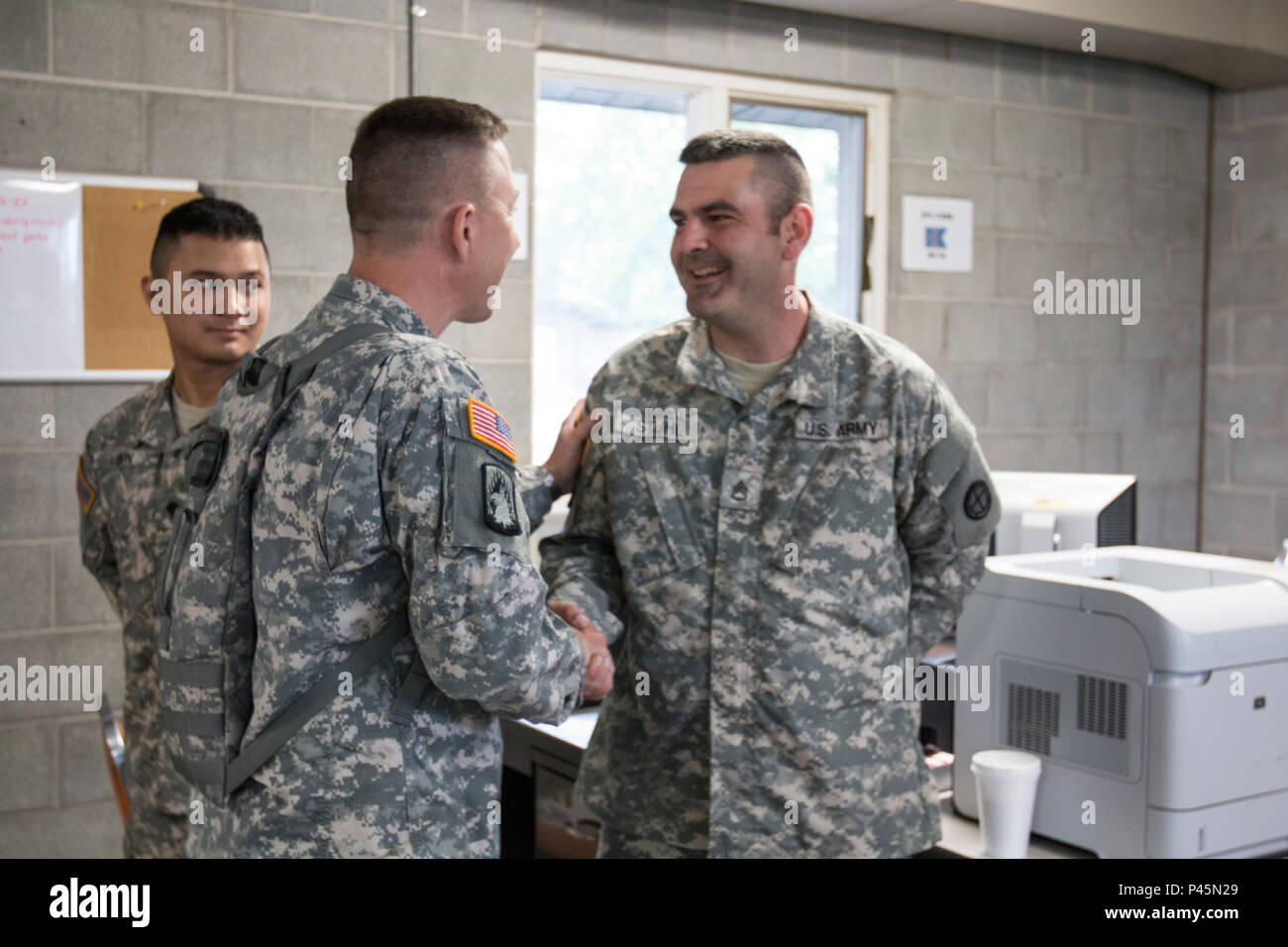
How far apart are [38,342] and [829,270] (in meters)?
2.57

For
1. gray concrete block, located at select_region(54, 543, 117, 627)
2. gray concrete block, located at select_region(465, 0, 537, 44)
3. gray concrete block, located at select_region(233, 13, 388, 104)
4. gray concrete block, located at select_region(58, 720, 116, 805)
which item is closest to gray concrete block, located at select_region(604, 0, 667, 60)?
gray concrete block, located at select_region(465, 0, 537, 44)

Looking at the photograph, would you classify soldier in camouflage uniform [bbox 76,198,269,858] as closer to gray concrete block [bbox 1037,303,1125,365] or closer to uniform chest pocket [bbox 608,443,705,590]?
uniform chest pocket [bbox 608,443,705,590]

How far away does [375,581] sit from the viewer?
1.36 metres

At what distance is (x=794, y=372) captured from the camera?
191 cm

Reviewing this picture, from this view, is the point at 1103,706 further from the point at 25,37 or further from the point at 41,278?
the point at 25,37

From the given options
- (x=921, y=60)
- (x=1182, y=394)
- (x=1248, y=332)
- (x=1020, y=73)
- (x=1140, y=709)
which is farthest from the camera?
(x=1182, y=394)

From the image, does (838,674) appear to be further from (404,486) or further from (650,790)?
(404,486)

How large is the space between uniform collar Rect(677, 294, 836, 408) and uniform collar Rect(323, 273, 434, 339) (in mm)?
598

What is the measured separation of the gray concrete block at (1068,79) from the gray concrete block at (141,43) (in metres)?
2.99

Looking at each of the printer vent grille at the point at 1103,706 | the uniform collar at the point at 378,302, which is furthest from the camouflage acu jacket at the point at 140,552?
the printer vent grille at the point at 1103,706

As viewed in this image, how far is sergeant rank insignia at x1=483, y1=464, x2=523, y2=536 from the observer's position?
133 centimetres

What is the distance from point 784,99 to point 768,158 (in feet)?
7.23

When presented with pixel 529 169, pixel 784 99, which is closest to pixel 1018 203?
pixel 784 99

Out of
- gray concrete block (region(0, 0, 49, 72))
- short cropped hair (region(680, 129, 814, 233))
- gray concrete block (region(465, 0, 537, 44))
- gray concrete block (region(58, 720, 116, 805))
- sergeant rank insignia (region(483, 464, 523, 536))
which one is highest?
gray concrete block (region(465, 0, 537, 44))
